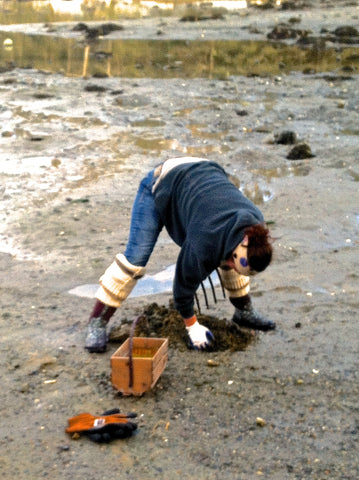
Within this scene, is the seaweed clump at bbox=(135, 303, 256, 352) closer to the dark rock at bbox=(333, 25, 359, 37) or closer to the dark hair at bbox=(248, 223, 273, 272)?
the dark hair at bbox=(248, 223, 273, 272)

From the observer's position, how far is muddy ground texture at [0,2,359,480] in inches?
134

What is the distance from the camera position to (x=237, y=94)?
41.3 ft

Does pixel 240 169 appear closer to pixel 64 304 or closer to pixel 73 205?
pixel 73 205

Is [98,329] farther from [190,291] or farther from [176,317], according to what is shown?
[190,291]

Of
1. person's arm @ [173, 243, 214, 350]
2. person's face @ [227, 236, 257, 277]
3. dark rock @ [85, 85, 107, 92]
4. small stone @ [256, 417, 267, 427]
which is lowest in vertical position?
dark rock @ [85, 85, 107, 92]

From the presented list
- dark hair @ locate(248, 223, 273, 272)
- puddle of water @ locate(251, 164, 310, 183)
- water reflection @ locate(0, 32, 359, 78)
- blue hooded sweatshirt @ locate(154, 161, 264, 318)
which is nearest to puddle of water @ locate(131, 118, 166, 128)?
puddle of water @ locate(251, 164, 310, 183)

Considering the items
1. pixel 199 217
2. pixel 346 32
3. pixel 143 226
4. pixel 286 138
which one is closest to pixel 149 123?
pixel 286 138

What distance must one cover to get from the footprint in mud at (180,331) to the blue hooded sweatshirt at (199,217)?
31 cm

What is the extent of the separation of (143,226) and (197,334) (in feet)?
2.21

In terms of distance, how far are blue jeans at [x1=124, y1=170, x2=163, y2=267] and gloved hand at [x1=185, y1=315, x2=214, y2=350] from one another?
42 cm

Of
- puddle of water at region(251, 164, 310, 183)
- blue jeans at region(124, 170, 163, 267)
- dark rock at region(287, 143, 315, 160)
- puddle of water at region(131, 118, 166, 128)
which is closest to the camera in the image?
blue jeans at region(124, 170, 163, 267)

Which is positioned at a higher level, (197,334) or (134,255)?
(134,255)

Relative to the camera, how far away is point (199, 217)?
3738 millimetres

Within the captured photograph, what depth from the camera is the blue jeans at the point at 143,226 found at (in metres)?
4.21
